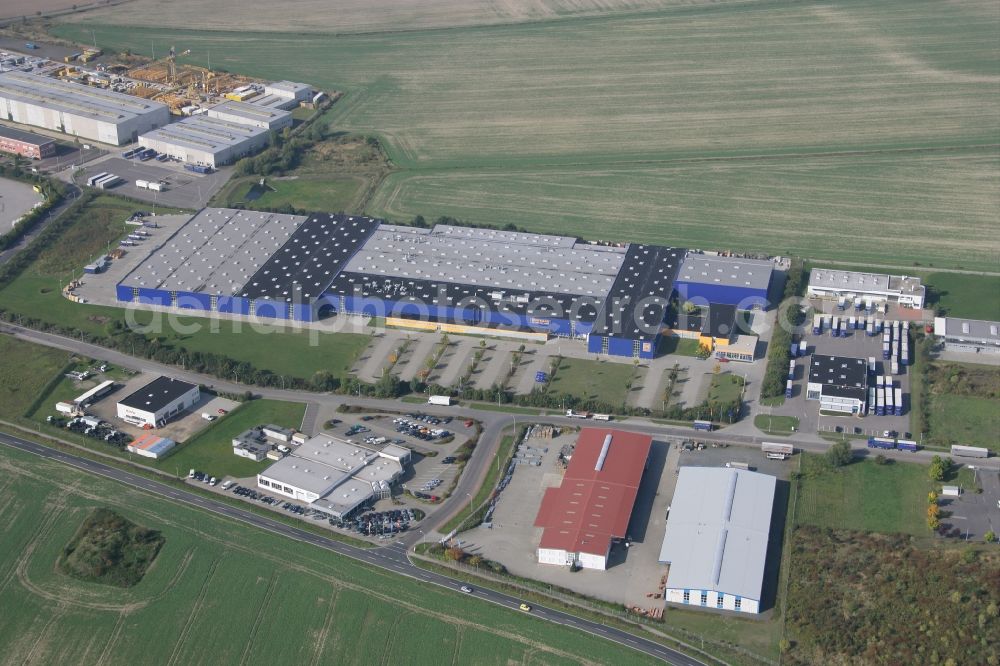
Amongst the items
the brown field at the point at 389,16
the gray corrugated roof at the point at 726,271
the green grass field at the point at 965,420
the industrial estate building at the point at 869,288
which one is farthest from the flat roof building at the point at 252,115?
the green grass field at the point at 965,420

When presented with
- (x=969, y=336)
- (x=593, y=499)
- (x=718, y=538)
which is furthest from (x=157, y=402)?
(x=969, y=336)

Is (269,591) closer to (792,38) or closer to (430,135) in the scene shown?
(430,135)

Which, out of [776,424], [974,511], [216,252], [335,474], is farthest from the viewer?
[216,252]

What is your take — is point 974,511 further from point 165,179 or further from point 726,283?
point 165,179

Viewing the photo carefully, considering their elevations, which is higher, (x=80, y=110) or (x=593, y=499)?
(x=593, y=499)

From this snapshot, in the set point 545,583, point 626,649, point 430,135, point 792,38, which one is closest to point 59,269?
point 430,135

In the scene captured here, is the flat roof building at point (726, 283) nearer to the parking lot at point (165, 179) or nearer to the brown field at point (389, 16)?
the parking lot at point (165, 179)

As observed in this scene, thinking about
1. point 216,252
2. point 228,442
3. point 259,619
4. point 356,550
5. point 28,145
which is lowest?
point 28,145
